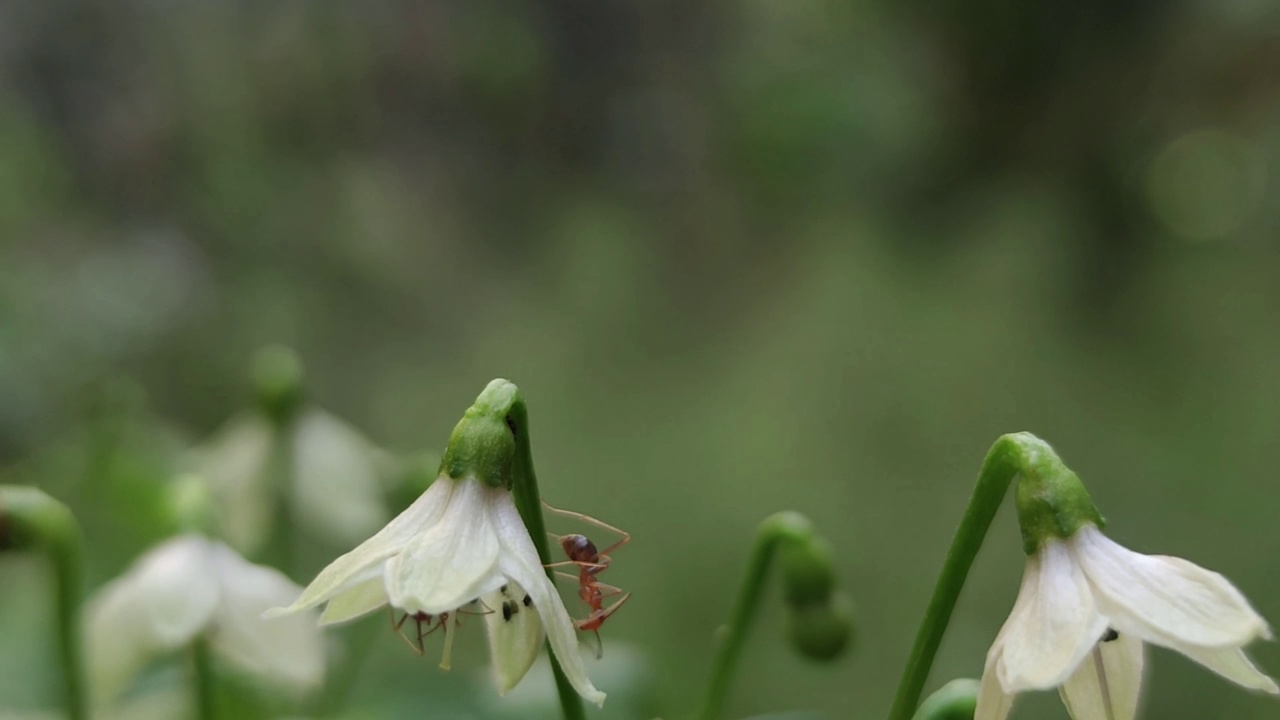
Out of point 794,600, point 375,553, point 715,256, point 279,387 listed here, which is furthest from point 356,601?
point 715,256

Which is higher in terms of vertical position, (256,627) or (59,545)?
(59,545)

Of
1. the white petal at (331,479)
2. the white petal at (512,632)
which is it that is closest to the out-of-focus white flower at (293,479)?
the white petal at (331,479)

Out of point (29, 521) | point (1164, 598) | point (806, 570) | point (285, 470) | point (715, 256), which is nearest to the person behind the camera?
point (1164, 598)

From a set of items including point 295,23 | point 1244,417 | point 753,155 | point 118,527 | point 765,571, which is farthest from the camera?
point 753,155

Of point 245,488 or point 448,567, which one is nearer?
point 448,567

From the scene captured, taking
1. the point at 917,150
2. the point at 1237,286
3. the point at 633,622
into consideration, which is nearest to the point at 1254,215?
the point at 1237,286

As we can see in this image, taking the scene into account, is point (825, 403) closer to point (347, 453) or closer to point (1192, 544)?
point (1192, 544)

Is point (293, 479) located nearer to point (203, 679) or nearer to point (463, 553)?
point (203, 679)
